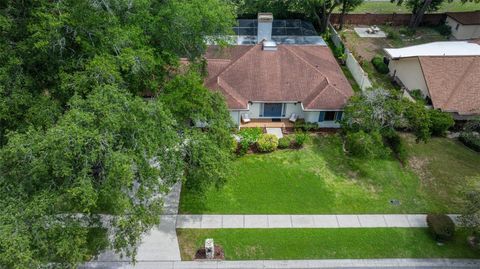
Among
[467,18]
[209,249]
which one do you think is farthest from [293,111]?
[467,18]

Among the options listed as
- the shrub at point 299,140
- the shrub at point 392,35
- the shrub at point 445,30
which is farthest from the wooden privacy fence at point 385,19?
the shrub at point 299,140

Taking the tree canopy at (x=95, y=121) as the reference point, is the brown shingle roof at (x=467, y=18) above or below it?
below

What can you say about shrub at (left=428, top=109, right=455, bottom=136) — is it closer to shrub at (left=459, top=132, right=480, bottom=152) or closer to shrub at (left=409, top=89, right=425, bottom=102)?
shrub at (left=459, top=132, right=480, bottom=152)

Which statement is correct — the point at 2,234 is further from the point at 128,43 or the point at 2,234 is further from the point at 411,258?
the point at 411,258

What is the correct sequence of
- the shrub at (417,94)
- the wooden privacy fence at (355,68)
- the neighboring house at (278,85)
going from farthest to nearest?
the wooden privacy fence at (355,68), the shrub at (417,94), the neighboring house at (278,85)

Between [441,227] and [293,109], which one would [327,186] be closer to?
[441,227]

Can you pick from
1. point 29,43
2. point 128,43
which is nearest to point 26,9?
point 29,43

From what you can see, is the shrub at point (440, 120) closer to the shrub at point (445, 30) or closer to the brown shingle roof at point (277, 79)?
the brown shingle roof at point (277, 79)
